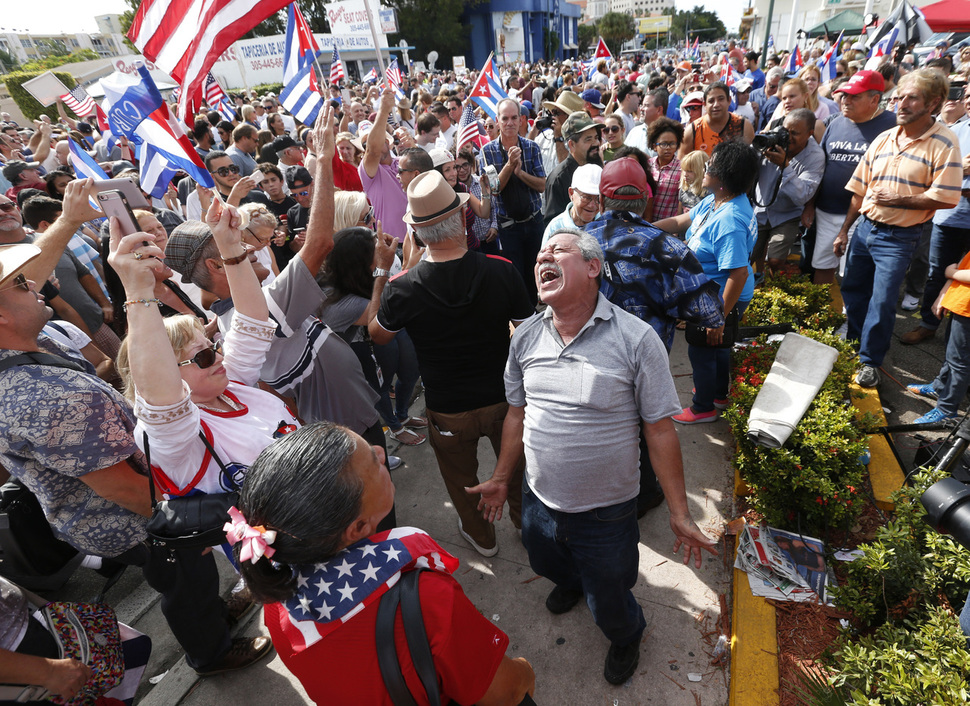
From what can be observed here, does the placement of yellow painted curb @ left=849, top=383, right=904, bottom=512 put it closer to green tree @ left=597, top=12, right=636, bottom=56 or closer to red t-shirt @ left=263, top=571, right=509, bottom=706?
red t-shirt @ left=263, top=571, right=509, bottom=706

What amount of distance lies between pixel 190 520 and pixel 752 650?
250cm

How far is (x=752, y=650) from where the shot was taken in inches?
97.9

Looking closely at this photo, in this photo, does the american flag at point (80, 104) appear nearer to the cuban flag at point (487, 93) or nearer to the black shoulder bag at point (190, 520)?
the cuban flag at point (487, 93)

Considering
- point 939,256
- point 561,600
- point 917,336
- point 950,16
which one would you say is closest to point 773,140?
point 939,256

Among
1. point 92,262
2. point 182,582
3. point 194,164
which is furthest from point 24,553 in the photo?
point 92,262

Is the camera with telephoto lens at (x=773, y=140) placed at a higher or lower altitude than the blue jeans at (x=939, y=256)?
higher

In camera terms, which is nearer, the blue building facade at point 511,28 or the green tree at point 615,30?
the blue building facade at point 511,28

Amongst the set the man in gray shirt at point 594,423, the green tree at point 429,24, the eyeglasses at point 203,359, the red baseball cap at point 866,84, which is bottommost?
the man in gray shirt at point 594,423

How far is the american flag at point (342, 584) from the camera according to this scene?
128cm

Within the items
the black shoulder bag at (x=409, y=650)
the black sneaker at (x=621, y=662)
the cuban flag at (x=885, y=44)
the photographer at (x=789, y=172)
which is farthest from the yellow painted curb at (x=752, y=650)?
the cuban flag at (x=885, y=44)

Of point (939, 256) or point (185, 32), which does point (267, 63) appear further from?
point (939, 256)

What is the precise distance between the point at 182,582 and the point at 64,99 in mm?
13004

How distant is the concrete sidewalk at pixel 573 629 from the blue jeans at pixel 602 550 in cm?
26

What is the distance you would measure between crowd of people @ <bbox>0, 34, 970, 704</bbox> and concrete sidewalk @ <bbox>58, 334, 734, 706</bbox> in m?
0.12
